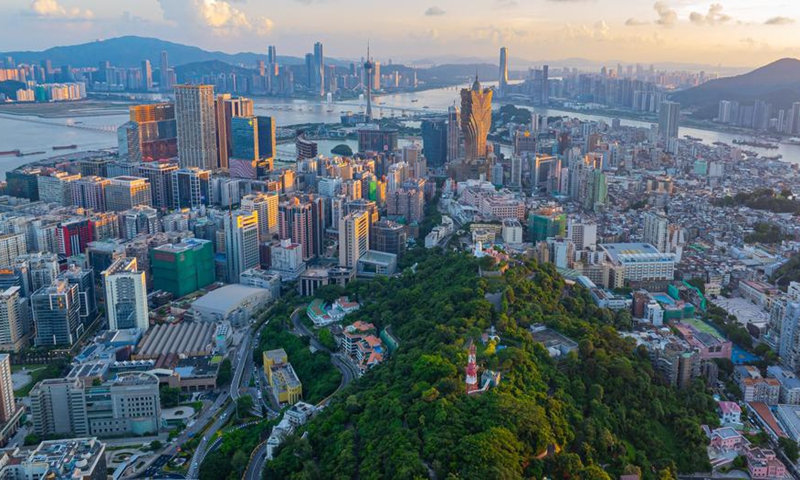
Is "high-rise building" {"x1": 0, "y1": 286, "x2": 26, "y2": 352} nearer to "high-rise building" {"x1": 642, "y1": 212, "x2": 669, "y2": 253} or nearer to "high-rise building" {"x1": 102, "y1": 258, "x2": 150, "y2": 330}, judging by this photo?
"high-rise building" {"x1": 102, "y1": 258, "x2": 150, "y2": 330}

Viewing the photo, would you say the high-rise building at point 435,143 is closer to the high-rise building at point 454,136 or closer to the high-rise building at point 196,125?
the high-rise building at point 454,136

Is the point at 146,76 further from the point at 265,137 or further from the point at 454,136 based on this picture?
the point at 454,136

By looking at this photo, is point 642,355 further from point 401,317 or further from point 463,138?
point 463,138

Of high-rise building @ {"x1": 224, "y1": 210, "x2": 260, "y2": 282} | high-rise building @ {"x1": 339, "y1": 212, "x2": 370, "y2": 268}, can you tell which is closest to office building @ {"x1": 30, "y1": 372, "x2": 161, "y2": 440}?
high-rise building @ {"x1": 224, "y1": 210, "x2": 260, "y2": 282}

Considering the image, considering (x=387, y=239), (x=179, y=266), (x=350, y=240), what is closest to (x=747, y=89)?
(x=387, y=239)

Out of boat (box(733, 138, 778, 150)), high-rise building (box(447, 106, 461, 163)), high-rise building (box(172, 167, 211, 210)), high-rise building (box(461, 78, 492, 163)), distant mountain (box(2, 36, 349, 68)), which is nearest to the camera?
high-rise building (box(172, 167, 211, 210))
